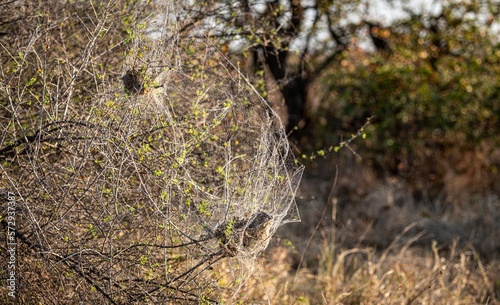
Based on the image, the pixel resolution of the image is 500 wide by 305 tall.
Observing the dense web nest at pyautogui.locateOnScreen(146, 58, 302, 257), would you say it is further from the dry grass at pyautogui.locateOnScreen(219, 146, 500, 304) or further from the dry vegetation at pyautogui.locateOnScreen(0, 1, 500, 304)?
the dry grass at pyautogui.locateOnScreen(219, 146, 500, 304)

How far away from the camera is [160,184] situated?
3520mm

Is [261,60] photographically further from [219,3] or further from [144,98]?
[144,98]

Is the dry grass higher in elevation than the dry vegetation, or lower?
lower

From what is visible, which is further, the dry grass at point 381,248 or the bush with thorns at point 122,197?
the dry grass at point 381,248

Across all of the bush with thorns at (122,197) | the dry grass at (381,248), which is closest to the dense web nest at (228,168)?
the bush with thorns at (122,197)

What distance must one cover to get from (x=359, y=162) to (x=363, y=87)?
46.7 inches

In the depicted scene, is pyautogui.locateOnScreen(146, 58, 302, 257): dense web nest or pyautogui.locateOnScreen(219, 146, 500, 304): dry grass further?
A: pyautogui.locateOnScreen(219, 146, 500, 304): dry grass

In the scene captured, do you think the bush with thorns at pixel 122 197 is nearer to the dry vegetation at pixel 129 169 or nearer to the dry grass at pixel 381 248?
the dry vegetation at pixel 129 169

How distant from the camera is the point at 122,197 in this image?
354 centimetres

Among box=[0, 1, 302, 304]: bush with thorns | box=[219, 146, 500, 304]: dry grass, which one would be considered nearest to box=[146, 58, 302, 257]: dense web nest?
box=[0, 1, 302, 304]: bush with thorns

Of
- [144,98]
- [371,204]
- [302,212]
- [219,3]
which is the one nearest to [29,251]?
[144,98]

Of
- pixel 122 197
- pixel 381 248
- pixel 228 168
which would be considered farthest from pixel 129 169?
pixel 381 248

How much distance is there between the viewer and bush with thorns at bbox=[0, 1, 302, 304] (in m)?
3.30

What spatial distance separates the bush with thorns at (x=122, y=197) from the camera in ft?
10.8
